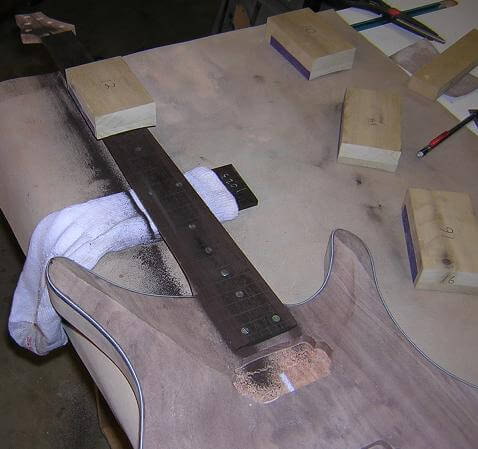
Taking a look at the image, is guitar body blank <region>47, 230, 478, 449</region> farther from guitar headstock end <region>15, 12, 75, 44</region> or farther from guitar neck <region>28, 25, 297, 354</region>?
guitar headstock end <region>15, 12, 75, 44</region>

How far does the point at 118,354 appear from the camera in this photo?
56 centimetres

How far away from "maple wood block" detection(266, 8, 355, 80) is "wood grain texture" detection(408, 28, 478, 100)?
12 centimetres

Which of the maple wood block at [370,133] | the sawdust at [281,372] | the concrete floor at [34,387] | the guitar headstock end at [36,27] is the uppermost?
the guitar headstock end at [36,27]

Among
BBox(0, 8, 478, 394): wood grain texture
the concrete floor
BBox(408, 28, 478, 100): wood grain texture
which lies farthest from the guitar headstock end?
BBox(408, 28, 478, 100): wood grain texture

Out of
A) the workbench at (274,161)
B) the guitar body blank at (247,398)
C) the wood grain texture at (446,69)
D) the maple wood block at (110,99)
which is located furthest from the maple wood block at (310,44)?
the guitar body blank at (247,398)

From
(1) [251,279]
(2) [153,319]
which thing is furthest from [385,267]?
(2) [153,319]

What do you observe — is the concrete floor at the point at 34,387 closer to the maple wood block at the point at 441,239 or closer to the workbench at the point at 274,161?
the workbench at the point at 274,161

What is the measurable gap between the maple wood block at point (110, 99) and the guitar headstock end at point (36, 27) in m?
0.15

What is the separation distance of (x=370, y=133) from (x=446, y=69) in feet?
0.92

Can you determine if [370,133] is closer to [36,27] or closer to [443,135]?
[443,135]

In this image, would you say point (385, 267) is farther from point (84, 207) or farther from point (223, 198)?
point (84, 207)

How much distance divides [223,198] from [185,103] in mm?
232

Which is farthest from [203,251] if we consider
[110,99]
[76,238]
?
[110,99]

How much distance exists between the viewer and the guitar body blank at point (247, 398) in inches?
20.9
